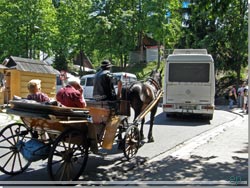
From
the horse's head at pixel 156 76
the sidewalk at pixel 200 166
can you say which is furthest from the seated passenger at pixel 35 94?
the horse's head at pixel 156 76

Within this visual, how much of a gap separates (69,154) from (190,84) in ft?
36.5

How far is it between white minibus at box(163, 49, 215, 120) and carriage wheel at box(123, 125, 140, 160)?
854 cm

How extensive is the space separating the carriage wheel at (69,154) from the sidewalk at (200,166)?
2.90 ft

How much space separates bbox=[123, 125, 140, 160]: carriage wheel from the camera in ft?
27.3

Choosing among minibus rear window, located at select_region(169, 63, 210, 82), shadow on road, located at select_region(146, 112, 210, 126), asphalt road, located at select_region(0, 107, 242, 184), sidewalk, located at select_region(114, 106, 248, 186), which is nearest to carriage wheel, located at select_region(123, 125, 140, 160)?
asphalt road, located at select_region(0, 107, 242, 184)

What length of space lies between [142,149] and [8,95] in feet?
50.7

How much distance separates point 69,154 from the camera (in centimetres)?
668

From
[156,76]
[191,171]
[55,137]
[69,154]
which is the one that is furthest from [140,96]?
[69,154]

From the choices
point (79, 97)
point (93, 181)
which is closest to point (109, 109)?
point (79, 97)

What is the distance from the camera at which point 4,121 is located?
16.0 metres

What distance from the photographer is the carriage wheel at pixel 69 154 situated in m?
6.46

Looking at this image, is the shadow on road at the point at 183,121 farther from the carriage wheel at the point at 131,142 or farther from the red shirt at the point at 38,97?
the red shirt at the point at 38,97

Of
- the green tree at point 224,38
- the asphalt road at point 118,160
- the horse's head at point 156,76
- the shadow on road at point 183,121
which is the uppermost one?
the green tree at point 224,38

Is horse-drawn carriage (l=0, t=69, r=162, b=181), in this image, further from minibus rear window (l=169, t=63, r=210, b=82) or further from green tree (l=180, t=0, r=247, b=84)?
green tree (l=180, t=0, r=247, b=84)
